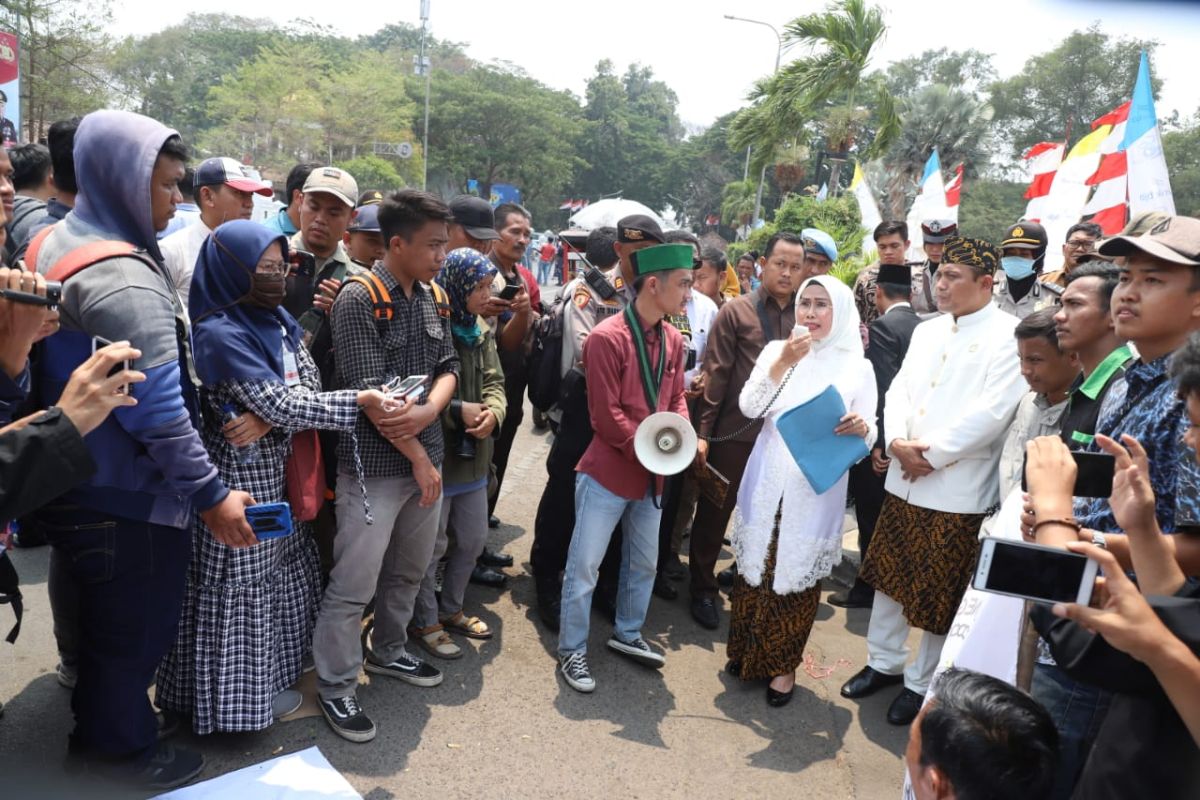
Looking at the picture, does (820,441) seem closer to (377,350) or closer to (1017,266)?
(377,350)

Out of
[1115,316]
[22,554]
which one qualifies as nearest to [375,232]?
[22,554]

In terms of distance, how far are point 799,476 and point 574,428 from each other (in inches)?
45.8

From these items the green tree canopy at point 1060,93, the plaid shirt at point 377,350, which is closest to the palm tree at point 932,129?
the green tree canopy at point 1060,93

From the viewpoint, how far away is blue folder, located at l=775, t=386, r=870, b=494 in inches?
137

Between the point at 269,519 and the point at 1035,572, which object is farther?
the point at 269,519

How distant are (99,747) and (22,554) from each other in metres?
2.22

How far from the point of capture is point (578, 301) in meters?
4.29

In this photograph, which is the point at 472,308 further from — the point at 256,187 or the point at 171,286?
the point at 256,187

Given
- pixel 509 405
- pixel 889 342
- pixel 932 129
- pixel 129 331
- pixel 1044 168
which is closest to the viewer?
pixel 129 331

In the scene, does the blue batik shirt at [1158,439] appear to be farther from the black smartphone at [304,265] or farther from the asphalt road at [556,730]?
the black smartphone at [304,265]

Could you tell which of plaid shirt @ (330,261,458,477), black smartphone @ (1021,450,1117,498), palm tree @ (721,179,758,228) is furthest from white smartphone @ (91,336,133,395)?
palm tree @ (721,179,758,228)

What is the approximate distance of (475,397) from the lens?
3.70 m

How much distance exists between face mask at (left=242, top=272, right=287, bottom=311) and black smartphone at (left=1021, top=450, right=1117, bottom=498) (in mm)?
2382

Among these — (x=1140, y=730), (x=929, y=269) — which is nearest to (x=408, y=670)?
(x=1140, y=730)
